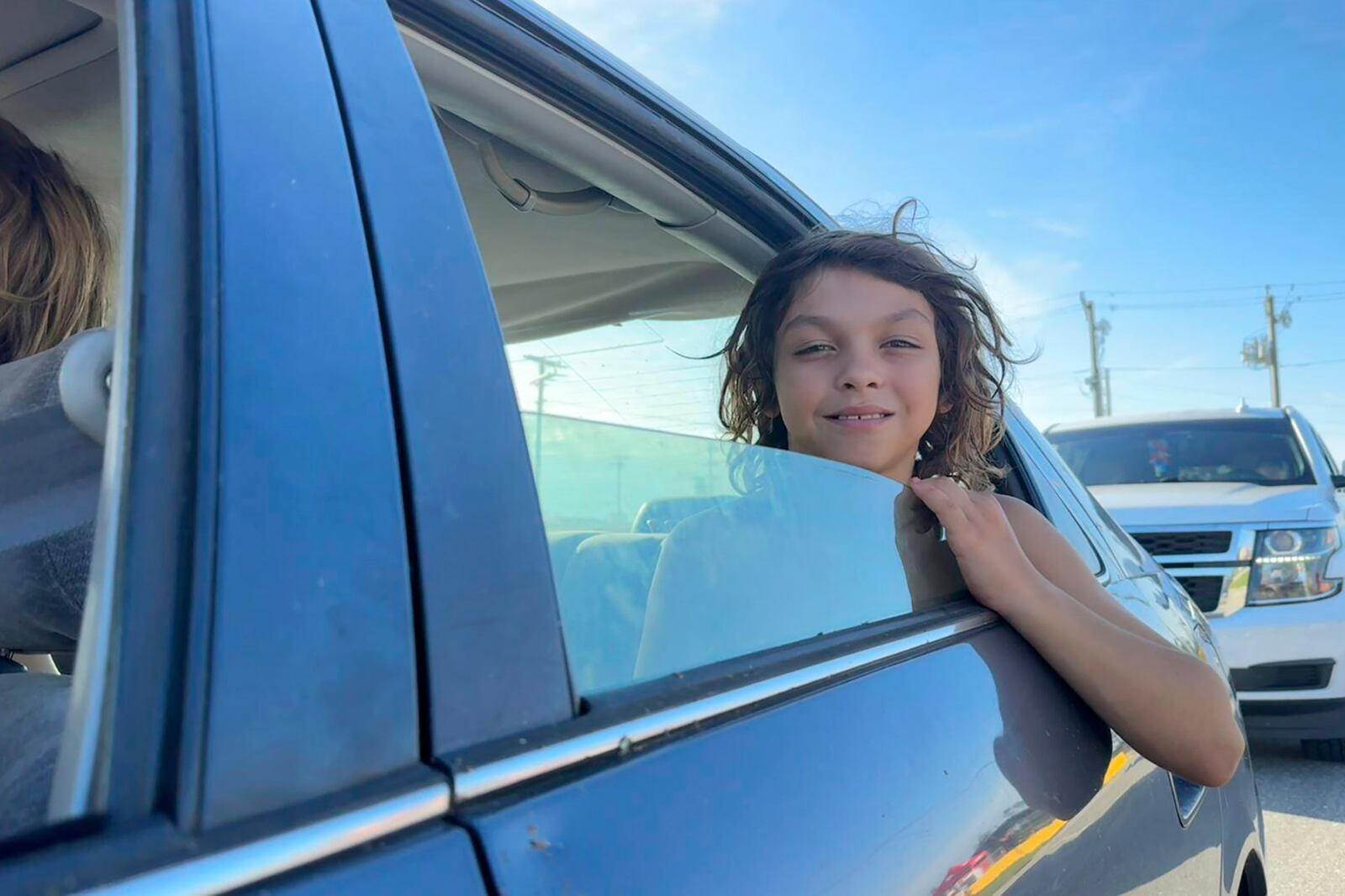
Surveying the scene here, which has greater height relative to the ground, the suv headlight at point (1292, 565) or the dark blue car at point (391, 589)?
the dark blue car at point (391, 589)

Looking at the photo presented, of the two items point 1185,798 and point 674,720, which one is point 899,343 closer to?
point 1185,798

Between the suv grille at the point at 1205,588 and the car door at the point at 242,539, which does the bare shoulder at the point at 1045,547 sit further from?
the suv grille at the point at 1205,588

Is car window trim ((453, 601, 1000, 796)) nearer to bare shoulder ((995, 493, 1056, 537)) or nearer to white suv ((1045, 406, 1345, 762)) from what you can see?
bare shoulder ((995, 493, 1056, 537))

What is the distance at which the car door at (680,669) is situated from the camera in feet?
2.12

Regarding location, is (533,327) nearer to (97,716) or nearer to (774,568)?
(774,568)

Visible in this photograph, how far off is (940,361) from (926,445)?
6.8 inches

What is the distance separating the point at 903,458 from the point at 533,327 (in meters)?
1.02

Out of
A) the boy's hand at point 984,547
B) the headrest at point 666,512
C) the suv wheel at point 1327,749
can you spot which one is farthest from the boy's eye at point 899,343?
the suv wheel at point 1327,749

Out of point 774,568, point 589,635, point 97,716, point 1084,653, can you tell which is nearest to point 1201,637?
point 1084,653

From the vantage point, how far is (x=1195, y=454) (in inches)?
245

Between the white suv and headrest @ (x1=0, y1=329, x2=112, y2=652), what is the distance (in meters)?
4.53

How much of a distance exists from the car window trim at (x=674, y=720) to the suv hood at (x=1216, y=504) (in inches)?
165

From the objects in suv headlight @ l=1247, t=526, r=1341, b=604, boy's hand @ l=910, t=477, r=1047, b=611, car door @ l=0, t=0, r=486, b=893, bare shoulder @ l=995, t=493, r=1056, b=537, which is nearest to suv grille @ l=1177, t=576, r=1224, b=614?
suv headlight @ l=1247, t=526, r=1341, b=604

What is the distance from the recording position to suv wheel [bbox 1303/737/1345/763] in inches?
194
